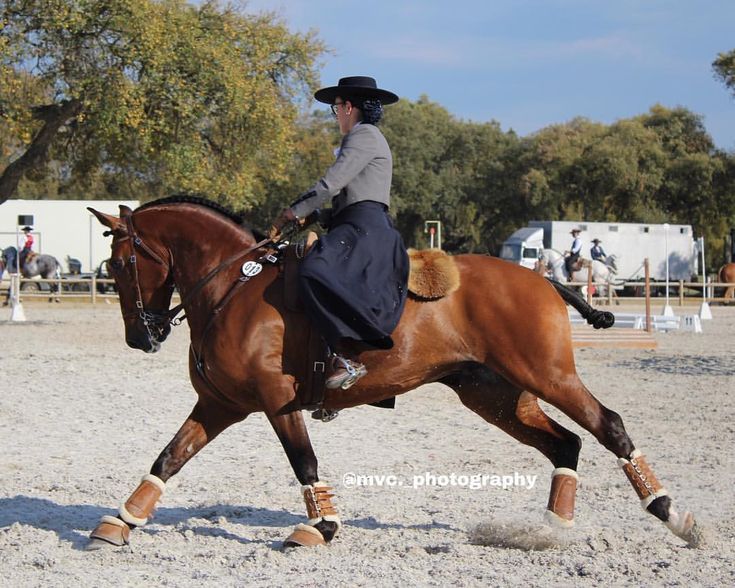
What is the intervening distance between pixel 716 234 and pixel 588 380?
4317 centimetres

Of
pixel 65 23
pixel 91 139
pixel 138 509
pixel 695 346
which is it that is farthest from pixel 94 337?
pixel 138 509

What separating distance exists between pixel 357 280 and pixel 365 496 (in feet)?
7.17

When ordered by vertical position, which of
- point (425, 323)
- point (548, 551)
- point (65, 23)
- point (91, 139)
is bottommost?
point (548, 551)

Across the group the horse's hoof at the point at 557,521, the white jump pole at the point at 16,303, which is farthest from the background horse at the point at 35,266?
the horse's hoof at the point at 557,521

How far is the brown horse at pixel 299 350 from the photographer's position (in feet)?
18.9

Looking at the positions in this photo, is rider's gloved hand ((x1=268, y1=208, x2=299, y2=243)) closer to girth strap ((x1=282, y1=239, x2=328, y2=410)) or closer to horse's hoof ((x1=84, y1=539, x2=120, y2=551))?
girth strap ((x1=282, y1=239, x2=328, y2=410))

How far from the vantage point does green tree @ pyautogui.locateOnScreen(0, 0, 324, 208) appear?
18812mm

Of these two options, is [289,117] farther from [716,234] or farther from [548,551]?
[716,234]

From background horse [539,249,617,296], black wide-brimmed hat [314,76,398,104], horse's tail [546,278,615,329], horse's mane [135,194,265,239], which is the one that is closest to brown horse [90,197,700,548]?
horse's mane [135,194,265,239]

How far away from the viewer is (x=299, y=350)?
5809 mm

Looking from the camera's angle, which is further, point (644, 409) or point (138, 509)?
point (644, 409)

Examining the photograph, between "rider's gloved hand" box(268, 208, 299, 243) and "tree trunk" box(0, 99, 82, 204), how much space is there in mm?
15004

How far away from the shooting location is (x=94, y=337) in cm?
1983

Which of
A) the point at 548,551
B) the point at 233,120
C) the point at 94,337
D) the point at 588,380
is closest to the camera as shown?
the point at 548,551
